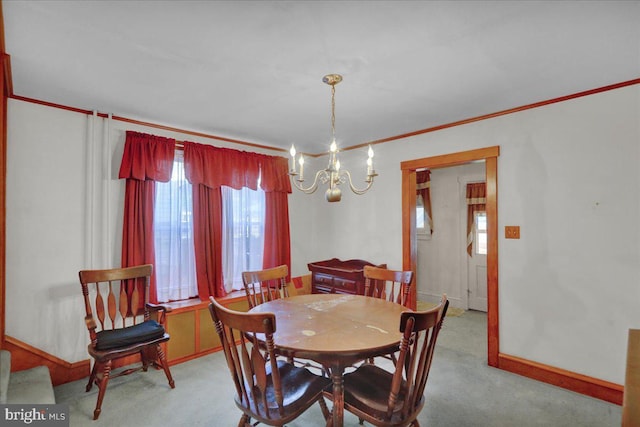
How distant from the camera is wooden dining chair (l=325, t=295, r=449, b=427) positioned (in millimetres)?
1449

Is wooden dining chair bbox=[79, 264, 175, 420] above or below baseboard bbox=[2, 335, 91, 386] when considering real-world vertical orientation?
above

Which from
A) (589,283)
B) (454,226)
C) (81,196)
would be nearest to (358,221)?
(454,226)

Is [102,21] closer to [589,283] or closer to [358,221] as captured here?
[358,221]

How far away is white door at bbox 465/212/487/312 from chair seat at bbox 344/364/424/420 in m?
3.49

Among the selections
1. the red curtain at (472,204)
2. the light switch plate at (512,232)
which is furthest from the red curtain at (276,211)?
the red curtain at (472,204)

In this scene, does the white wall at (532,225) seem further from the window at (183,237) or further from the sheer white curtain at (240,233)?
the sheer white curtain at (240,233)

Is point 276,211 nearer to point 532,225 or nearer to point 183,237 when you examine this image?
point 183,237

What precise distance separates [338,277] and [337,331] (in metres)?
1.89

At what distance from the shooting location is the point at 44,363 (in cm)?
261

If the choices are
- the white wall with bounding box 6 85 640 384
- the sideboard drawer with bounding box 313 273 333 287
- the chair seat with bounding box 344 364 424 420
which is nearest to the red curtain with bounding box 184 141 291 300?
the sideboard drawer with bounding box 313 273 333 287

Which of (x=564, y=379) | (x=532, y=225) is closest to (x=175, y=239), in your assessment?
(x=532, y=225)

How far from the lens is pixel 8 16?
155 centimetres

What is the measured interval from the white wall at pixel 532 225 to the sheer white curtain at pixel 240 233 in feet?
3.67

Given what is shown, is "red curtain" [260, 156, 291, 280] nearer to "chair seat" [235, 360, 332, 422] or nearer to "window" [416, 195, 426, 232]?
"chair seat" [235, 360, 332, 422]
